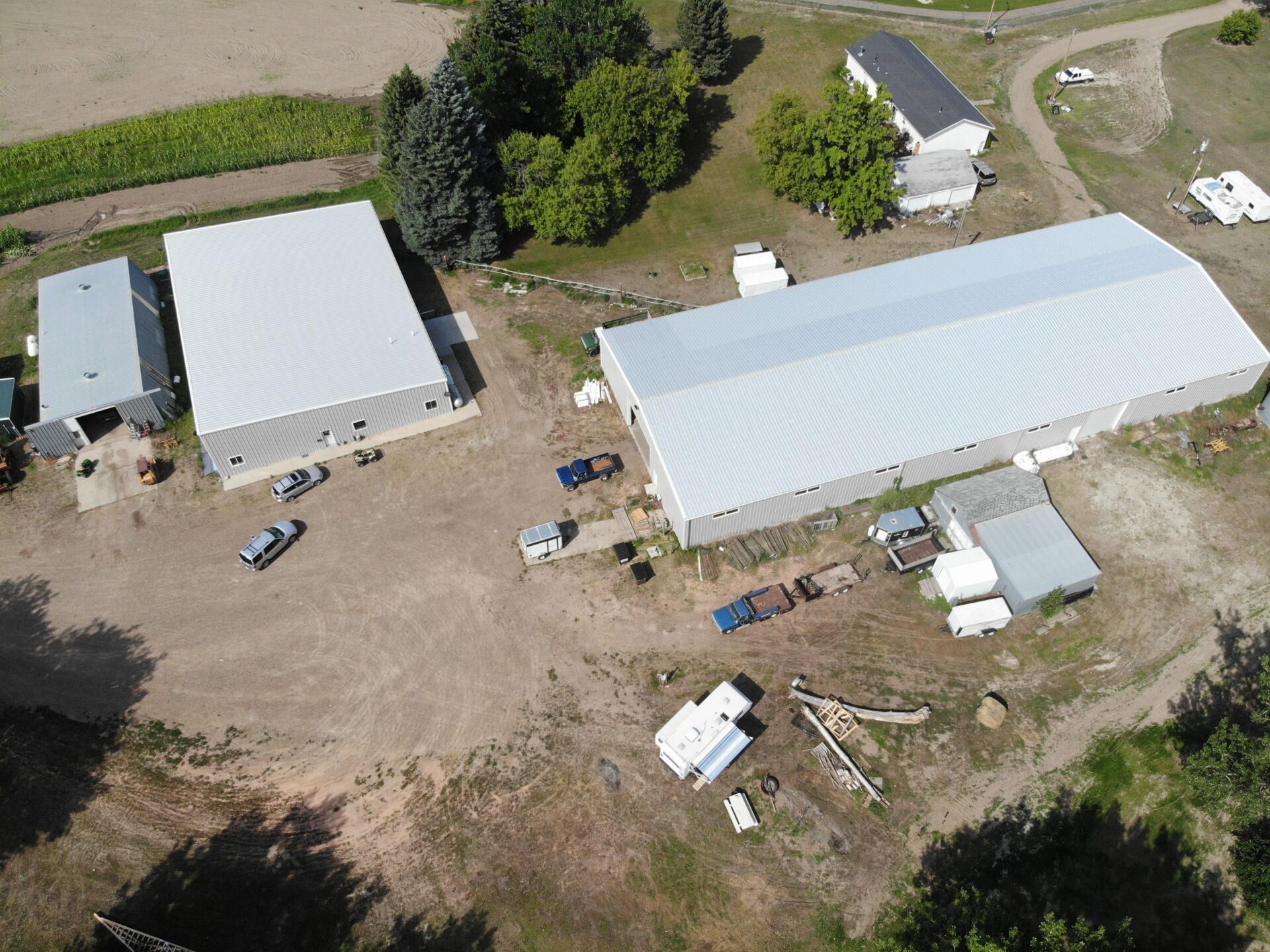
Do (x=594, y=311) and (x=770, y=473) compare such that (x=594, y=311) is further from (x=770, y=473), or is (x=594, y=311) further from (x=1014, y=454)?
(x=1014, y=454)

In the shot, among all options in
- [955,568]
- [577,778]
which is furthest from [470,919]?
[955,568]

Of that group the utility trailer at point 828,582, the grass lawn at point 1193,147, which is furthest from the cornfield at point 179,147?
the grass lawn at point 1193,147

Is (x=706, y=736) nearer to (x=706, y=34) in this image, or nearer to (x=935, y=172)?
(x=935, y=172)

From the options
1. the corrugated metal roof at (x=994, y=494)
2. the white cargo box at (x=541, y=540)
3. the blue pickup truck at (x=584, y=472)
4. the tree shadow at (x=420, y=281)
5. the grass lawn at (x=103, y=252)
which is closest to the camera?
the corrugated metal roof at (x=994, y=494)

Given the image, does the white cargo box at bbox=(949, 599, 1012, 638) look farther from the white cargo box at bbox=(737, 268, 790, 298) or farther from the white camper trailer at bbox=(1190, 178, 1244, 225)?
the white camper trailer at bbox=(1190, 178, 1244, 225)

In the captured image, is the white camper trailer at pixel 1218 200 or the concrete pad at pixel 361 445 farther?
the white camper trailer at pixel 1218 200

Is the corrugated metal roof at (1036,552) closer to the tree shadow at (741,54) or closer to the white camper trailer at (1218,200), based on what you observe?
the white camper trailer at (1218,200)
